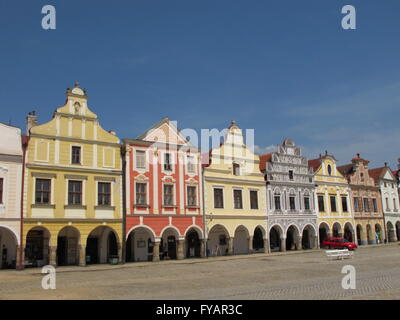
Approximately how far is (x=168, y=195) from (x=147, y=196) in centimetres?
220

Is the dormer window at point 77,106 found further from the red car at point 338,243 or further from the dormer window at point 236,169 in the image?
the red car at point 338,243

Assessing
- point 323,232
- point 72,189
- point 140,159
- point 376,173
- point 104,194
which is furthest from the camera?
point 376,173

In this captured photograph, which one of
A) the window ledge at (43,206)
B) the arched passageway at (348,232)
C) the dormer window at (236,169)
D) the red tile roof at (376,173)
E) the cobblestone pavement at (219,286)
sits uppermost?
the red tile roof at (376,173)

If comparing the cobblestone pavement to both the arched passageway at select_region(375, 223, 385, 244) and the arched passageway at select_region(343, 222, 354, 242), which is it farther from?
the arched passageway at select_region(375, 223, 385, 244)

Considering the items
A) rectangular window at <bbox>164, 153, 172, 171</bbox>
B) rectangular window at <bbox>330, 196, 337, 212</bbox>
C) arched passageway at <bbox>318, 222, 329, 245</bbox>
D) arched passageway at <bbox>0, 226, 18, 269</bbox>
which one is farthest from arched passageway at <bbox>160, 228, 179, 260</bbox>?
rectangular window at <bbox>330, 196, 337, 212</bbox>

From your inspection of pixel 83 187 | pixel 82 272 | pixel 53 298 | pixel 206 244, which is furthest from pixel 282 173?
pixel 53 298

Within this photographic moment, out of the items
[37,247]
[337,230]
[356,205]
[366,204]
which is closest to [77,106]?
[37,247]

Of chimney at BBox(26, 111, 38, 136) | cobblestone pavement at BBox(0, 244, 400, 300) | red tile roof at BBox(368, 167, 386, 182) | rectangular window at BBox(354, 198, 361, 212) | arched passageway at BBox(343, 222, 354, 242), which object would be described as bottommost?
cobblestone pavement at BBox(0, 244, 400, 300)

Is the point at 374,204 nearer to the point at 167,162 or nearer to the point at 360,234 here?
the point at 360,234

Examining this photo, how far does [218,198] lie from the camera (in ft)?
133

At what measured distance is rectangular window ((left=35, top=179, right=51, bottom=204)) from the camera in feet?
102

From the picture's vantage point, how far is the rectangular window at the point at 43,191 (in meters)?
31.0

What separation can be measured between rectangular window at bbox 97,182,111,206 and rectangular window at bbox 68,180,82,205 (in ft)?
4.77

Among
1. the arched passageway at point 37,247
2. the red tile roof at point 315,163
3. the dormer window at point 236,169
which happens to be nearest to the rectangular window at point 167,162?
the dormer window at point 236,169
